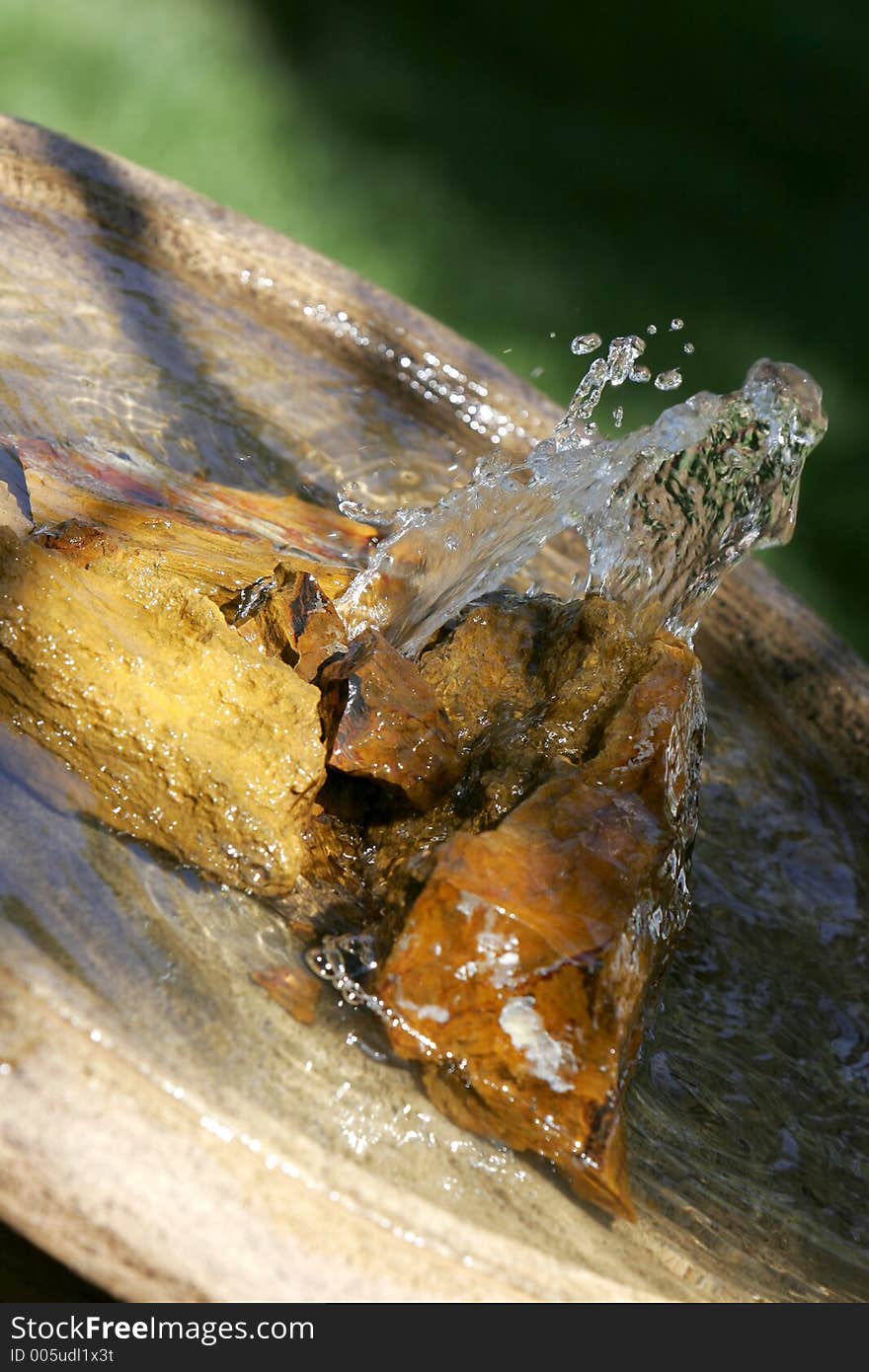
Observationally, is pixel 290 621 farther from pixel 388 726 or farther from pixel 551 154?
pixel 551 154

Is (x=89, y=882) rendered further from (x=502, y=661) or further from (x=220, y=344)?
(x=220, y=344)

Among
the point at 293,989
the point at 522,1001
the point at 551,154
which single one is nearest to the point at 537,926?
the point at 522,1001

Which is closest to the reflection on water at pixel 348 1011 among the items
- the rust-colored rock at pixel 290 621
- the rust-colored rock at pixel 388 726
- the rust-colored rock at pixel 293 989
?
the rust-colored rock at pixel 293 989

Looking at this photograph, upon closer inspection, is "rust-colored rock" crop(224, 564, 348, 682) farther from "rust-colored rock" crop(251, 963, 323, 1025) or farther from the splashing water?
"rust-colored rock" crop(251, 963, 323, 1025)

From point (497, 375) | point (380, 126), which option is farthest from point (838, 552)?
point (380, 126)

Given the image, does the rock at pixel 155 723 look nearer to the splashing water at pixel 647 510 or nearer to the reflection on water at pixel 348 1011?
the reflection on water at pixel 348 1011

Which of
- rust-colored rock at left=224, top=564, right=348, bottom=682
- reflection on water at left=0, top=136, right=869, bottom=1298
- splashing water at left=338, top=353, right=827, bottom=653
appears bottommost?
reflection on water at left=0, top=136, right=869, bottom=1298

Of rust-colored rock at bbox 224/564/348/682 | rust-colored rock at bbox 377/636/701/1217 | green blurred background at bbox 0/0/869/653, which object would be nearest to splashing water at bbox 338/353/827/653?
rust-colored rock at bbox 224/564/348/682

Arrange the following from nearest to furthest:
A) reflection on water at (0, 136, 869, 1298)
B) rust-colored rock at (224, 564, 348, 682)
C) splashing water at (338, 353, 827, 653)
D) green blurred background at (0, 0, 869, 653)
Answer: reflection on water at (0, 136, 869, 1298), rust-colored rock at (224, 564, 348, 682), splashing water at (338, 353, 827, 653), green blurred background at (0, 0, 869, 653)
